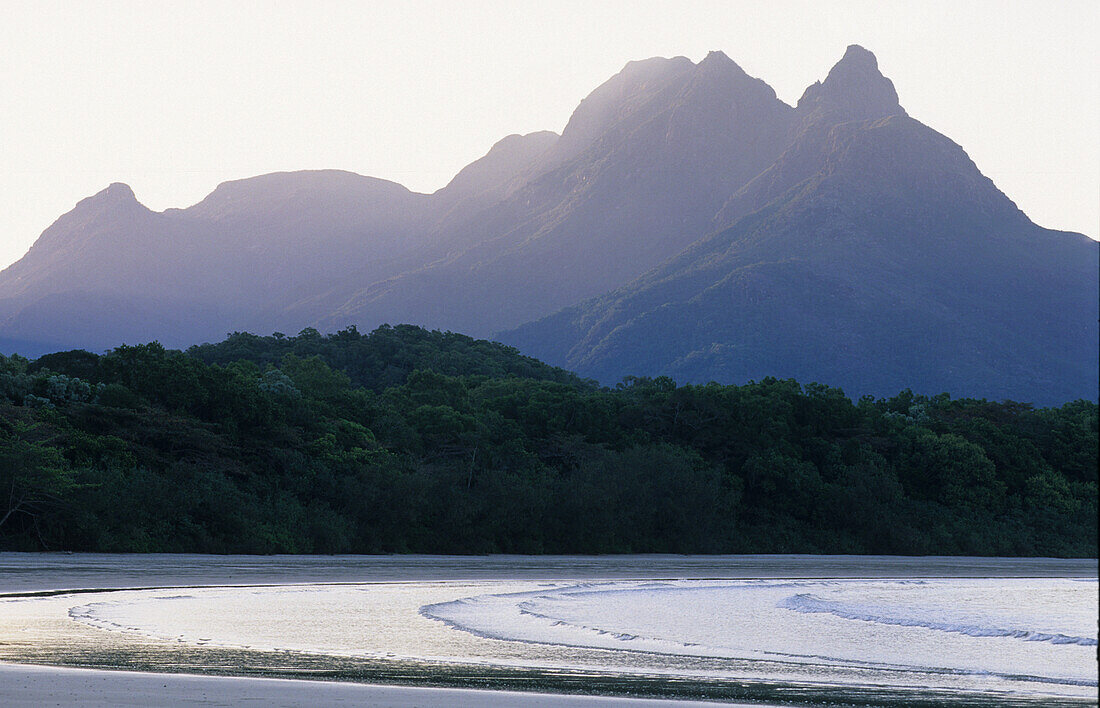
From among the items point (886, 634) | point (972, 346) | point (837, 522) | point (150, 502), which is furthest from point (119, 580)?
point (972, 346)

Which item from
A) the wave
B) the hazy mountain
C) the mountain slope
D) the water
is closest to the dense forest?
the water

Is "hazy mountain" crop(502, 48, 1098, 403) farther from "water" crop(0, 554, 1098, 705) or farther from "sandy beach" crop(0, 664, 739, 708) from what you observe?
"sandy beach" crop(0, 664, 739, 708)

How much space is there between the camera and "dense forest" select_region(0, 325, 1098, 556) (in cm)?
4162

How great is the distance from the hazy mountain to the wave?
115 m

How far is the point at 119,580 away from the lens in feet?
95.2

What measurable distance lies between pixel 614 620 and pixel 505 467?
32.5m

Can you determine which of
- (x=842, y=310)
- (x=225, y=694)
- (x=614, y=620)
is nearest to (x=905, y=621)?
(x=614, y=620)

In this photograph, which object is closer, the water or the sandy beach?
the sandy beach

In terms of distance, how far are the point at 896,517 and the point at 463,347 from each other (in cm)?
5489

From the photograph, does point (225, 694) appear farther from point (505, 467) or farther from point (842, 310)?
point (842, 310)

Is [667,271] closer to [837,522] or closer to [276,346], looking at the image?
[276,346]

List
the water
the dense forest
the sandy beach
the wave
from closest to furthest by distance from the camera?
the sandy beach → the water → the wave → the dense forest

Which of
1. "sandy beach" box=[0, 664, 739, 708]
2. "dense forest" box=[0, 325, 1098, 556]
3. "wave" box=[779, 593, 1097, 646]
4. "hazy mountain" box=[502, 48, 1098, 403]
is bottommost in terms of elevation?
"wave" box=[779, 593, 1097, 646]

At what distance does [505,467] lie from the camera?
55062 millimetres
